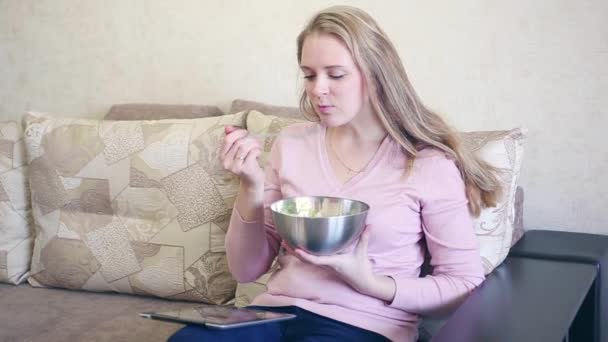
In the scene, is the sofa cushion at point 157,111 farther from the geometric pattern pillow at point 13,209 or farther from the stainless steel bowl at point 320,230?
the stainless steel bowl at point 320,230

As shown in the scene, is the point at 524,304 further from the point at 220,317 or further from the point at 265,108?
the point at 265,108

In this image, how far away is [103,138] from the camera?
1822mm

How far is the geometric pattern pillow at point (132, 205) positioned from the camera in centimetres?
170

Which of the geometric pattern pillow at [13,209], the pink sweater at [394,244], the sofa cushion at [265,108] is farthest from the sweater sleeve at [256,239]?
the geometric pattern pillow at [13,209]

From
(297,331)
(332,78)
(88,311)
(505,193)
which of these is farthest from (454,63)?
(88,311)

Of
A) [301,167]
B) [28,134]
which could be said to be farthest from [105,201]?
[301,167]

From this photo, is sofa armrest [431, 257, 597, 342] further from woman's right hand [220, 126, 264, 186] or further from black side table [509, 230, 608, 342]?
woman's right hand [220, 126, 264, 186]

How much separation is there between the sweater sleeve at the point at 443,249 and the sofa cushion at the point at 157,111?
34.8 inches

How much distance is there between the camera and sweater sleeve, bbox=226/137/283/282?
1299mm

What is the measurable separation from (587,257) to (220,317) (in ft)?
2.54

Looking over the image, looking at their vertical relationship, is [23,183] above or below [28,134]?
below

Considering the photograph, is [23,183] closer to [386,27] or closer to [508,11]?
[386,27]

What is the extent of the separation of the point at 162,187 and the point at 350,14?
75 cm

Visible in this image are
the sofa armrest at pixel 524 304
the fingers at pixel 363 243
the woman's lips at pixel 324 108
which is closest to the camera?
the sofa armrest at pixel 524 304
